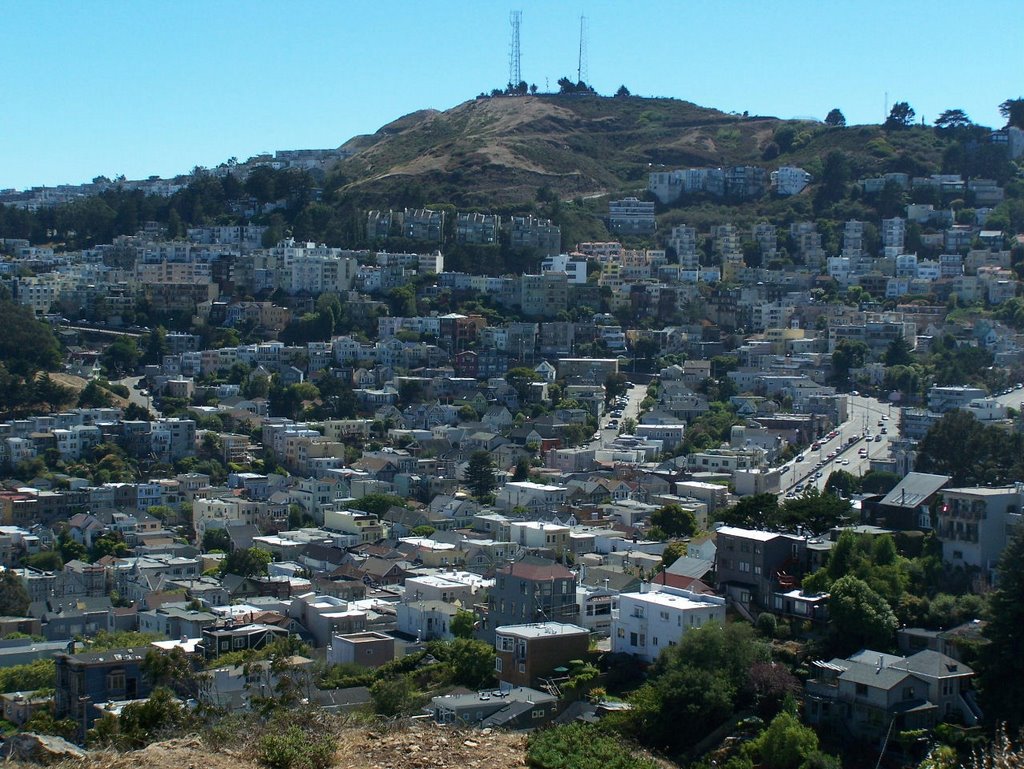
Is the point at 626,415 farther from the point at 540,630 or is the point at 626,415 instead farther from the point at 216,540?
the point at 540,630

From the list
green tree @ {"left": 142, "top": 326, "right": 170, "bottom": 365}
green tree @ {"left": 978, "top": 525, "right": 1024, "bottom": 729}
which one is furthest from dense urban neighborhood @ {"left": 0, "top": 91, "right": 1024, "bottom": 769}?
green tree @ {"left": 142, "top": 326, "right": 170, "bottom": 365}

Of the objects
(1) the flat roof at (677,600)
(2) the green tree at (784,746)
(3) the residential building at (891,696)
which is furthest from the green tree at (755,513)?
(2) the green tree at (784,746)

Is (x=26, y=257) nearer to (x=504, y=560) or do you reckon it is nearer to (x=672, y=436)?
(x=672, y=436)

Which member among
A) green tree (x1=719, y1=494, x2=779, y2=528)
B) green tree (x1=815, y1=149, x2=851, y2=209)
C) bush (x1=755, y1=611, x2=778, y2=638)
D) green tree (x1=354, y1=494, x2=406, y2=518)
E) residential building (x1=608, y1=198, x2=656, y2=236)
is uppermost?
green tree (x1=815, y1=149, x2=851, y2=209)

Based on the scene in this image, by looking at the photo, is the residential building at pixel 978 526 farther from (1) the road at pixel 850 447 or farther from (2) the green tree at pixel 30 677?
(2) the green tree at pixel 30 677

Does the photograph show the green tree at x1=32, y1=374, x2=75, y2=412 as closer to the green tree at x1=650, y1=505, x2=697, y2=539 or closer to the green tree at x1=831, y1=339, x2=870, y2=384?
the green tree at x1=650, y1=505, x2=697, y2=539

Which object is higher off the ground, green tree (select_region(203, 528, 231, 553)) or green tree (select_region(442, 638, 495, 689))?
green tree (select_region(442, 638, 495, 689))
